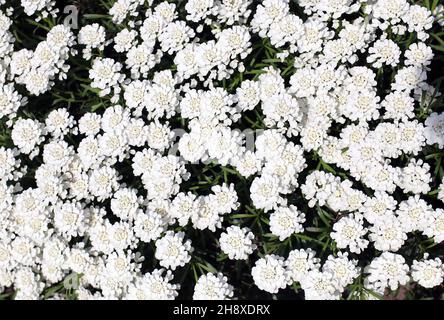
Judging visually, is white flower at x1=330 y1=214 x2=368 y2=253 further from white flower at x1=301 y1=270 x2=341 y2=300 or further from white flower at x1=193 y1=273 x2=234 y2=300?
white flower at x1=193 y1=273 x2=234 y2=300

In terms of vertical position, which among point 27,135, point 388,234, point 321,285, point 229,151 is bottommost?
point 321,285

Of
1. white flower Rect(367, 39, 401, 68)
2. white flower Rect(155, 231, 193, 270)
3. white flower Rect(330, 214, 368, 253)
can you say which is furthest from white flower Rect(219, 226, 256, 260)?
white flower Rect(367, 39, 401, 68)

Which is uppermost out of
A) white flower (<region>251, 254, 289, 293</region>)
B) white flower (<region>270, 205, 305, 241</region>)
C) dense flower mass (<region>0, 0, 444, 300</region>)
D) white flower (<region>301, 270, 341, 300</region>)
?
dense flower mass (<region>0, 0, 444, 300</region>)

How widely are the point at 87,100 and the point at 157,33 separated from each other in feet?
1.27

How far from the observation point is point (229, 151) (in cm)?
189

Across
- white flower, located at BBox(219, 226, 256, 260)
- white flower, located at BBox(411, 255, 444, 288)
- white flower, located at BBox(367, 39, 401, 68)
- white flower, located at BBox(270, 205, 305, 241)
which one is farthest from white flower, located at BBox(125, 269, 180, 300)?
white flower, located at BBox(367, 39, 401, 68)

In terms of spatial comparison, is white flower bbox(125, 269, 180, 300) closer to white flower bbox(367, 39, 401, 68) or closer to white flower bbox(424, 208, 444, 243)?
white flower bbox(424, 208, 444, 243)

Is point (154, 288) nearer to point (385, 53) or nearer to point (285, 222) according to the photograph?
point (285, 222)

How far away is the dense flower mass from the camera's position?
186 cm

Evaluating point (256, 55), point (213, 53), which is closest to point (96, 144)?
point (213, 53)

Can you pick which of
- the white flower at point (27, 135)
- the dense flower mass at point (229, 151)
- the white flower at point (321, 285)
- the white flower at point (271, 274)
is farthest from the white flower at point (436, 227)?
the white flower at point (27, 135)

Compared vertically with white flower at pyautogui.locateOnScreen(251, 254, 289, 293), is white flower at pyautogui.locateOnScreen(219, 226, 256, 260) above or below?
above

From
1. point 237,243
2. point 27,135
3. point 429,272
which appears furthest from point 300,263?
point 27,135

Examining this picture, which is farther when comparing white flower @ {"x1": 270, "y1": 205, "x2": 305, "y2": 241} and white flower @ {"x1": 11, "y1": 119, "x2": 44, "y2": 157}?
white flower @ {"x1": 11, "y1": 119, "x2": 44, "y2": 157}
